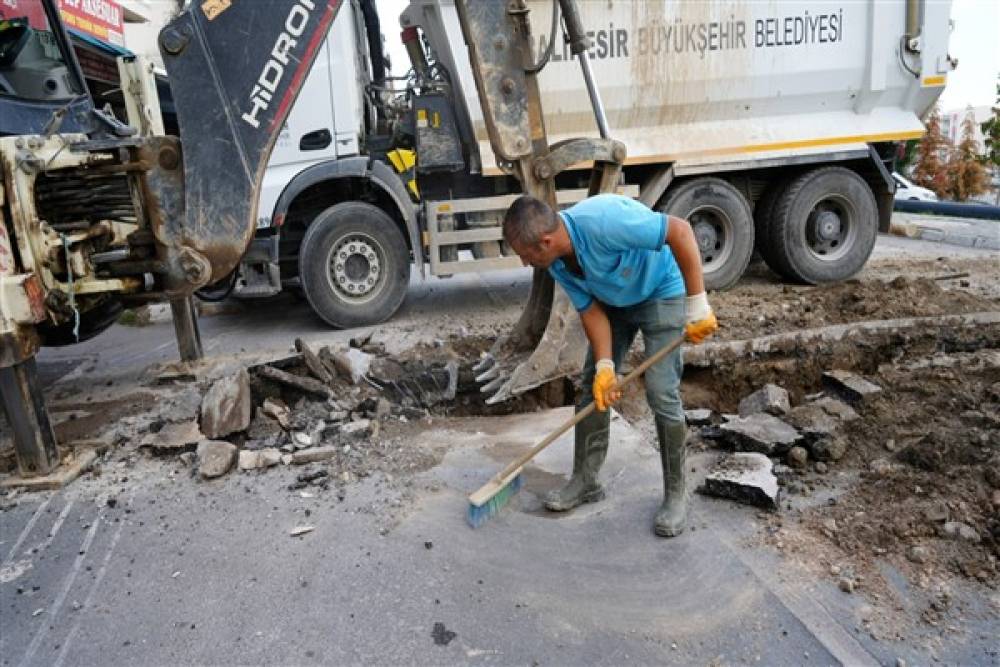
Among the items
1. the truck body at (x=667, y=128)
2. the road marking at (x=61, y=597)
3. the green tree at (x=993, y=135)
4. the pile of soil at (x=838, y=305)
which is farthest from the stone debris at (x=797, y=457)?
the green tree at (x=993, y=135)

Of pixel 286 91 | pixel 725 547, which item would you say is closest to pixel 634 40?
pixel 286 91

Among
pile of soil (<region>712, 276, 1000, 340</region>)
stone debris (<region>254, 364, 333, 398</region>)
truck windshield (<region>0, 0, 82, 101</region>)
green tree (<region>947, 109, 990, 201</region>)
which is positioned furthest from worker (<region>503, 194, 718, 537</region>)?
green tree (<region>947, 109, 990, 201</region>)

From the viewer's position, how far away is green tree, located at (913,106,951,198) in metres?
17.1

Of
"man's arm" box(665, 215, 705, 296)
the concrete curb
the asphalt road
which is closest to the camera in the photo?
the asphalt road

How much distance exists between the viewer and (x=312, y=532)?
326 centimetres

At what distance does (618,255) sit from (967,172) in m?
17.4

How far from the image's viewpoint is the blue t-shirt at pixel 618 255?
9.37ft

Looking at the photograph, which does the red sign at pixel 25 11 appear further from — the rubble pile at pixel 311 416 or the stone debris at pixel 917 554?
the stone debris at pixel 917 554

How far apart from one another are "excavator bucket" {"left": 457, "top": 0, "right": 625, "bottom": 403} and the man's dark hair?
142cm

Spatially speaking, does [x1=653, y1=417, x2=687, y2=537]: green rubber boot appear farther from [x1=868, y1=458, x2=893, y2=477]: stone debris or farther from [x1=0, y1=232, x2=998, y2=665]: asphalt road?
[x1=868, y1=458, x2=893, y2=477]: stone debris

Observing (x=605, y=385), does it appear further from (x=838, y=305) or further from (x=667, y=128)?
(x=667, y=128)

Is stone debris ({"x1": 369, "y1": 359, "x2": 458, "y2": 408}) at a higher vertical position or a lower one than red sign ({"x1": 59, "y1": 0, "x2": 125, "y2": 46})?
lower

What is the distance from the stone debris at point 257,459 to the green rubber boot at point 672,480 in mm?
2073

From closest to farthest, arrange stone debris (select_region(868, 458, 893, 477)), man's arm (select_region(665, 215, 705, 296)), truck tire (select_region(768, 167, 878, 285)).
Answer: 1. man's arm (select_region(665, 215, 705, 296))
2. stone debris (select_region(868, 458, 893, 477))
3. truck tire (select_region(768, 167, 878, 285))
